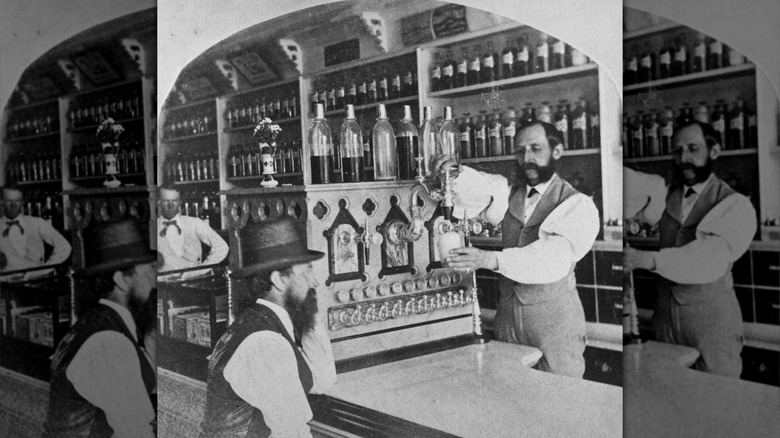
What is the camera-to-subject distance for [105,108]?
10.4ft

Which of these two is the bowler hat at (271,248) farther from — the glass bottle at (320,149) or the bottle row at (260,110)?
the bottle row at (260,110)

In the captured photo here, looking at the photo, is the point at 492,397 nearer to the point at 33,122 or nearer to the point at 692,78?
the point at 692,78

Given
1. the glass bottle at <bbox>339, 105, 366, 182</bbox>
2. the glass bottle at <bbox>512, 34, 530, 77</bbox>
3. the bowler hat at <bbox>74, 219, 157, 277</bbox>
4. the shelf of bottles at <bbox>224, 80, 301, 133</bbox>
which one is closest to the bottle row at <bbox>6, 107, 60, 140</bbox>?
the bowler hat at <bbox>74, 219, 157, 277</bbox>

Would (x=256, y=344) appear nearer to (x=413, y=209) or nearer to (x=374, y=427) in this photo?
(x=374, y=427)

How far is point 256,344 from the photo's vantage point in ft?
9.24

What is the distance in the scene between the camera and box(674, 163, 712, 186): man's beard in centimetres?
259

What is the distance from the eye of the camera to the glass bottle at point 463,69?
265cm

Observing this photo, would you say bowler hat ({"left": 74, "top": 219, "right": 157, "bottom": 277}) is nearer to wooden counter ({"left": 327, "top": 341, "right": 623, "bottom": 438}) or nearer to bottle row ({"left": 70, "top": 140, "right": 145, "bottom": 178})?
bottle row ({"left": 70, "top": 140, "right": 145, "bottom": 178})

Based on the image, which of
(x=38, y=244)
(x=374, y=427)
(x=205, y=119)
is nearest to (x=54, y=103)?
(x=38, y=244)

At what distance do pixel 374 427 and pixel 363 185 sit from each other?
92 cm

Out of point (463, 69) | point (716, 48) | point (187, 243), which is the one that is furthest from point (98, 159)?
point (716, 48)

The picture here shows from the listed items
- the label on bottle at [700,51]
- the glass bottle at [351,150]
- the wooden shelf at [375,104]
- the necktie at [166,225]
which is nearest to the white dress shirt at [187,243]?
the necktie at [166,225]

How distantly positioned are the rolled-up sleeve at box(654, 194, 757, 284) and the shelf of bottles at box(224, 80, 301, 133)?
1553 millimetres

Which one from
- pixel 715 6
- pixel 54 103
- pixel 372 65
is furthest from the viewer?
pixel 54 103
